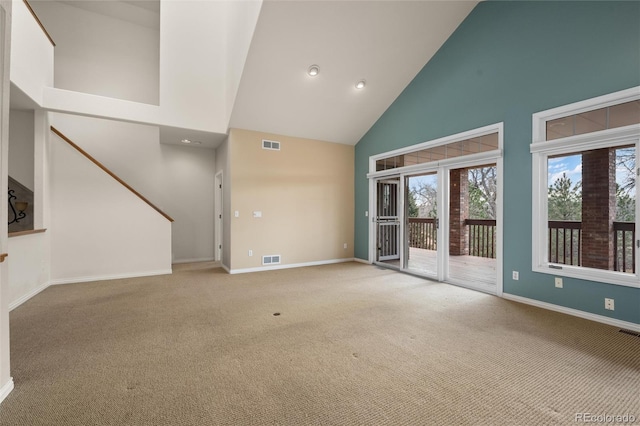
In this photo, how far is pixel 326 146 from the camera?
6.28m

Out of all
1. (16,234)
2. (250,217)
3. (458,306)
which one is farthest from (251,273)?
(458,306)

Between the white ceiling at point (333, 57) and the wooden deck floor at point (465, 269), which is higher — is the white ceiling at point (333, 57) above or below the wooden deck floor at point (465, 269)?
above

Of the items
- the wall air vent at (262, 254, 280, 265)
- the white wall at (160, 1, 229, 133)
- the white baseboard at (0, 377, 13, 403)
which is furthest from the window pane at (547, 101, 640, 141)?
the white baseboard at (0, 377, 13, 403)

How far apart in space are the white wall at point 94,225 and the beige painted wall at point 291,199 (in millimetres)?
1650

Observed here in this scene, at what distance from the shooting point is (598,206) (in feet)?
10.8

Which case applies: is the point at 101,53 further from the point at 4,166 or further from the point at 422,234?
the point at 422,234

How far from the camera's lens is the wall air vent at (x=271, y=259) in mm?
5531

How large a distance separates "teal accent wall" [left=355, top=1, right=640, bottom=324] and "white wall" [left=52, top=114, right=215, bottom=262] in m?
5.18

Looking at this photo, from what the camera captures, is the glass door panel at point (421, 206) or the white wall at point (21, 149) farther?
the glass door panel at point (421, 206)

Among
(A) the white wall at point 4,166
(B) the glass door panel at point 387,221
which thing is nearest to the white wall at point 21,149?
(A) the white wall at point 4,166

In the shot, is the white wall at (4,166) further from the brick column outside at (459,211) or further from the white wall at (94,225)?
the brick column outside at (459,211)

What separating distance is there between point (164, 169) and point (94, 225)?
211cm

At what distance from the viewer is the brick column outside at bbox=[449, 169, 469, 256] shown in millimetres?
7254

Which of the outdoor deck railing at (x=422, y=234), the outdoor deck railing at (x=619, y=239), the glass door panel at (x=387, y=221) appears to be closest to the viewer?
the outdoor deck railing at (x=619, y=239)
